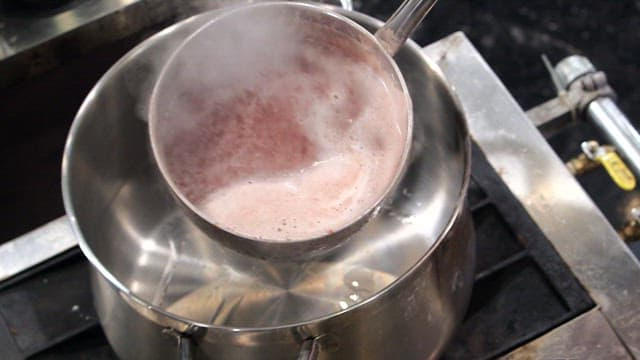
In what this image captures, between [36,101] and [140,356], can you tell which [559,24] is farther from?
[140,356]

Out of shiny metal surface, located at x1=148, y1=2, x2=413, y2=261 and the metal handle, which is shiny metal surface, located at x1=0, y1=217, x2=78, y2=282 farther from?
the metal handle

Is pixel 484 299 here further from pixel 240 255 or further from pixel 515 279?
pixel 240 255

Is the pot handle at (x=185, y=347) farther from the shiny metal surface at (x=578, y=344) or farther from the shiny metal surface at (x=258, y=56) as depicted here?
the shiny metal surface at (x=578, y=344)

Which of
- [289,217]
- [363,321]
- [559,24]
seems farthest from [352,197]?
[559,24]

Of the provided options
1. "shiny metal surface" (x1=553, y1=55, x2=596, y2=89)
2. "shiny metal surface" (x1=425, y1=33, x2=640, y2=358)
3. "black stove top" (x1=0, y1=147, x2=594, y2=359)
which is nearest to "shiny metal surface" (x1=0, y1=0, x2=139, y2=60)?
"black stove top" (x1=0, y1=147, x2=594, y2=359)

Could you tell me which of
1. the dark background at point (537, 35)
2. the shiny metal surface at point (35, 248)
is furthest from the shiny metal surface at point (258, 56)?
the dark background at point (537, 35)
